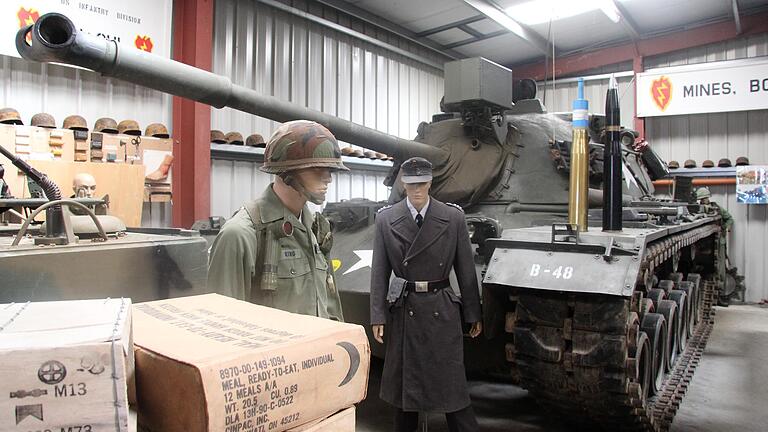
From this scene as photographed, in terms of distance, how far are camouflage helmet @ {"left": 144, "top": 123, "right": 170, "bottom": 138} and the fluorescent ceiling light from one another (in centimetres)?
577

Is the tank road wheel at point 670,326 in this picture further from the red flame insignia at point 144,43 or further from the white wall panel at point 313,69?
the red flame insignia at point 144,43

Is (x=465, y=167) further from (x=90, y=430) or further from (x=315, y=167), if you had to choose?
(x=90, y=430)

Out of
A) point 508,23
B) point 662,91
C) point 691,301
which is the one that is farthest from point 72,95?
point 662,91

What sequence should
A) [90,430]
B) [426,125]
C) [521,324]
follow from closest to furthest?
[90,430], [521,324], [426,125]

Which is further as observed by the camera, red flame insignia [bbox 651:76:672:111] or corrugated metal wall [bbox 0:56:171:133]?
red flame insignia [bbox 651:76:672:111]

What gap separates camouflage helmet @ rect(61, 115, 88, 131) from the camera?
588 cm

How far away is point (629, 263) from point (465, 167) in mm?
2260

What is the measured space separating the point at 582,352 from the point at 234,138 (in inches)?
211

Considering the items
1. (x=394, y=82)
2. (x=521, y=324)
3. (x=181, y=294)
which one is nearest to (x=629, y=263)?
(x=521, y=324)

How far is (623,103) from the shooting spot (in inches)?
477

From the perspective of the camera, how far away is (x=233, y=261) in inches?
89.2

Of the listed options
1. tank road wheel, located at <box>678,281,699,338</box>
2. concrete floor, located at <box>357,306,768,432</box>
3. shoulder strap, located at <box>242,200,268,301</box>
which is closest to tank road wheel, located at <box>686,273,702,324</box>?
tank road wheel, located at <box>678,281,699,338</box>

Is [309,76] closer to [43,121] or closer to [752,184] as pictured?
[43,121]

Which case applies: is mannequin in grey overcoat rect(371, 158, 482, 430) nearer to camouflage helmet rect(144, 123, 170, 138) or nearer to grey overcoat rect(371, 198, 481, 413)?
grey overcoat rect(371, 198, 481, 413)
